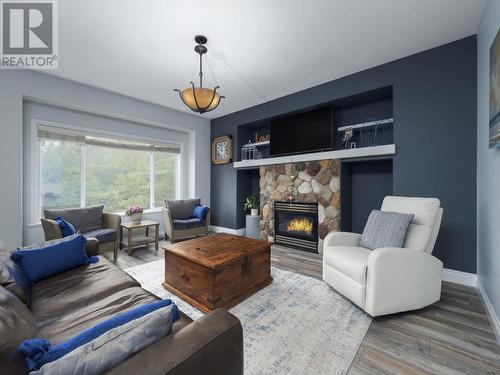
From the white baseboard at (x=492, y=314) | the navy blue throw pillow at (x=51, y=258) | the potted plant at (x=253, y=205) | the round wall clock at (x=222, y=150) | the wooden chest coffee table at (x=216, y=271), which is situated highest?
the round wall clock at (x=222, y=150)

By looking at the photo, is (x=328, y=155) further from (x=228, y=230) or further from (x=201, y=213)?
(x=228, y=230)

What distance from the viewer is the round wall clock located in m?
5.25

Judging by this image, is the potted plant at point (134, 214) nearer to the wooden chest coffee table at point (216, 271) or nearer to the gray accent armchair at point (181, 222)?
the gray accent armchair at point (181, 222)

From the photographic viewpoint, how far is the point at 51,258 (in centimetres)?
179

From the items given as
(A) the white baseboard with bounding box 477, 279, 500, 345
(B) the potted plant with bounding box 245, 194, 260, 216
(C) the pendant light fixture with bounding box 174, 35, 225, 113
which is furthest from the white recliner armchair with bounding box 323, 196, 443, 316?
(B) the potted plant with bounding box 245, 194, 260, 216

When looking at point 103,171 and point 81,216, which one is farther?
point 103,171

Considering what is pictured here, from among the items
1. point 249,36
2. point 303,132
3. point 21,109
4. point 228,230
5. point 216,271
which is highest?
point 249,36

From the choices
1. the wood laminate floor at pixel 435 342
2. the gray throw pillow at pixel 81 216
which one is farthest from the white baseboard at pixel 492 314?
the gray throw pillow at pixel 81 216

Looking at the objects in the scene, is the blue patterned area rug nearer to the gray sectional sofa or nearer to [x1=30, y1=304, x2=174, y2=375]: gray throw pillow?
the gray sectional sofa

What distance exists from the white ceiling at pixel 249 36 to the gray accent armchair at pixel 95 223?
207cm

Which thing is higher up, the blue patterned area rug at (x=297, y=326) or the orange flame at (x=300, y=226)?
the orange flame at (x=300, y=226)

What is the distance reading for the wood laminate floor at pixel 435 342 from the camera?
4.78 ft

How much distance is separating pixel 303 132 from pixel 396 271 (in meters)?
2.82

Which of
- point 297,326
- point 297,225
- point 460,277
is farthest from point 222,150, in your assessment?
point 460,277
